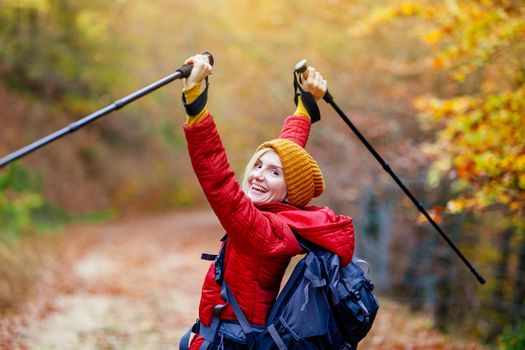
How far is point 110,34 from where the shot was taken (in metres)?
13.7

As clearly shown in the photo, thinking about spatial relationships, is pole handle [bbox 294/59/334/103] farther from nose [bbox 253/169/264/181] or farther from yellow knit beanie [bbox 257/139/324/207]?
nose [bbox 253/169/264/181]

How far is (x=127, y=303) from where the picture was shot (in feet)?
29.0

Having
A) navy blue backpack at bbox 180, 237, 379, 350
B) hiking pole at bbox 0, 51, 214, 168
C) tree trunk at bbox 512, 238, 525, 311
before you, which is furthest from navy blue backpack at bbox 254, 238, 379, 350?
tree trunk at bbox 512, 238, 525, 311

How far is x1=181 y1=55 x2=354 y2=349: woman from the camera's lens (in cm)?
244

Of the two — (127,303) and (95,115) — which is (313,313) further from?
(127,303)

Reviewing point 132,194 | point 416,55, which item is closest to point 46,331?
point 416,55

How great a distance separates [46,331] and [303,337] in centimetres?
528

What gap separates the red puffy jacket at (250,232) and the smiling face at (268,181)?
0.22 ft

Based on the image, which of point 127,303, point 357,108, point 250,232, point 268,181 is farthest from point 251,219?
point 357,108

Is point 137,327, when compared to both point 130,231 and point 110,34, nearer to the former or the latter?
point 110,34

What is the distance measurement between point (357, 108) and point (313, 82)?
805 cm

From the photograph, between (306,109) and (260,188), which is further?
(306,109)

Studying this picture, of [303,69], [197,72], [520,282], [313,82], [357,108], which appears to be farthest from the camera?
[357,108]

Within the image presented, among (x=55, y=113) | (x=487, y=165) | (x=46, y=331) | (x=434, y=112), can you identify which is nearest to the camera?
(x=487, y=165)
